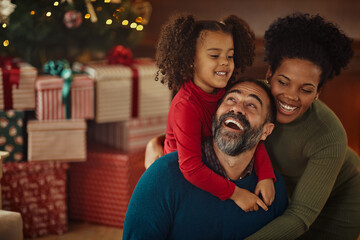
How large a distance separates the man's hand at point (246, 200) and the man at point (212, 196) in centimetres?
2

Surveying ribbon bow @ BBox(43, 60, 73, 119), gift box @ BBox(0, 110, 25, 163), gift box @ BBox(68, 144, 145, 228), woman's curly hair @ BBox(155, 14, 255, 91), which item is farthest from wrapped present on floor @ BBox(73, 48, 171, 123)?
woman's curly hair @ BBox(155, 14, 255, 91)

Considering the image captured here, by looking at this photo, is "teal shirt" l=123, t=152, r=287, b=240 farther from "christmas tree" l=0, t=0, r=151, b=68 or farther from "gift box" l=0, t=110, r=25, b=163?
"gift box" l=0, t=110, r=25, b=163

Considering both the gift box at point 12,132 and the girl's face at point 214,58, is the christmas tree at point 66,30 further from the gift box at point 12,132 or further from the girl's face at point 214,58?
the girl's face at point 214,58

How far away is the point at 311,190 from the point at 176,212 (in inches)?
17.8

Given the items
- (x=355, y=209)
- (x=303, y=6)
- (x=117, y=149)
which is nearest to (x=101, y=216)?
(x=117, y=149)

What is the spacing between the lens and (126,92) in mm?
2648

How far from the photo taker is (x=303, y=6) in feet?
11.6

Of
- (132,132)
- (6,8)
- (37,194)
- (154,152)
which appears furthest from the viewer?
(132,132)

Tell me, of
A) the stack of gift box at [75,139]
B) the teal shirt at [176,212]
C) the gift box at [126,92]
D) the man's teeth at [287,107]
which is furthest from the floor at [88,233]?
the man's teeth at [287,107]

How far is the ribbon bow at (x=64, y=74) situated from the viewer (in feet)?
8.25

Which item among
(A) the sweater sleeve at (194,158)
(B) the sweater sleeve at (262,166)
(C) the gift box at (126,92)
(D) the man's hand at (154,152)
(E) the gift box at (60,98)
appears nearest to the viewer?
(A) the sweater sleeve at (194,158)

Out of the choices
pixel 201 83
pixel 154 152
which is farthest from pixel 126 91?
pixel 201 83

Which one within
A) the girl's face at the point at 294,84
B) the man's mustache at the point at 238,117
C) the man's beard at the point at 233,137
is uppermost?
the girl's face at the point at 294,84

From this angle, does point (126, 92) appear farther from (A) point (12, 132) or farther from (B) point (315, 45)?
(B) point (315, 45)
